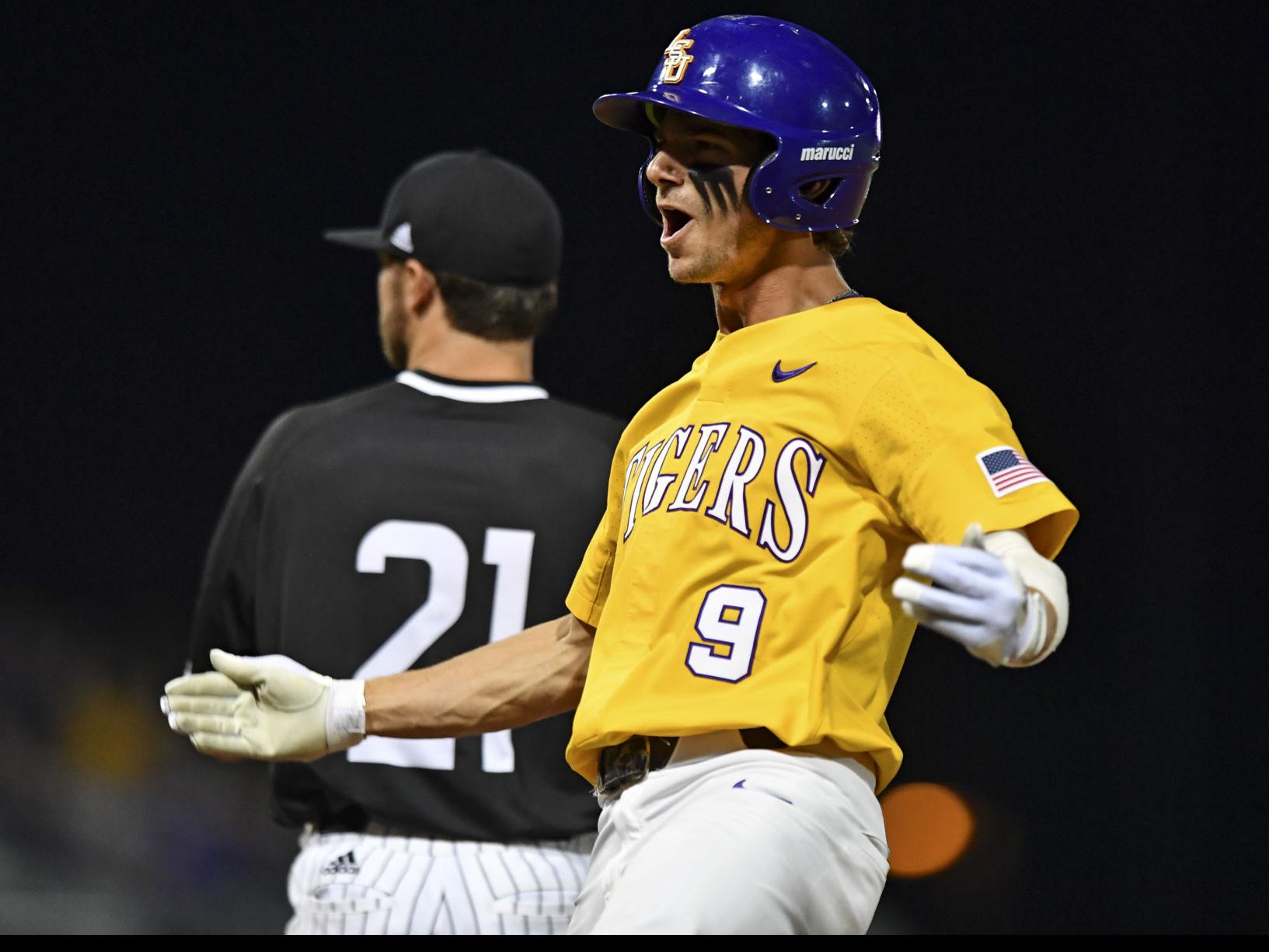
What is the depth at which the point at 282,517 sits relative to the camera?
11.0 feet

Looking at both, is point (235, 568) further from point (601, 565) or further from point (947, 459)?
point (947, 459)

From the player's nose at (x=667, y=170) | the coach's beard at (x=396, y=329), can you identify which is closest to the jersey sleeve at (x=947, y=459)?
the player's nose at (x=667, y=170)

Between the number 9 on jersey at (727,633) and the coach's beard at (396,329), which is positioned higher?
the number 9 on jersey at (727,633)

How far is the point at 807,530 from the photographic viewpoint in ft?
6.91

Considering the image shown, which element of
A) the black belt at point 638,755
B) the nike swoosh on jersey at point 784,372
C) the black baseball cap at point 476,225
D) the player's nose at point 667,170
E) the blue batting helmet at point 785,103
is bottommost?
the black belt at point 638,755

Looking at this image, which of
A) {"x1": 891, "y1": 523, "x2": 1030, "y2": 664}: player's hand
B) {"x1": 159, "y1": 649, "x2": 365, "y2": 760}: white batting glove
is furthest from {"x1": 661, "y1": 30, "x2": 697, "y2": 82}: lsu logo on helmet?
{"x1": 159, "y1": 649, "x2": 365, "y2": 760}: white batting glove

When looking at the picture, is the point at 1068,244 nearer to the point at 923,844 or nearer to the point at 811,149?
the point at 923,844

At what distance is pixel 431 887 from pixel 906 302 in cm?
250

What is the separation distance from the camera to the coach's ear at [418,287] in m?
3.60

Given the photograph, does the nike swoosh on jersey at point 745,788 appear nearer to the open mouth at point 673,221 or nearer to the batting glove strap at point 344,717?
the batting glove strap at point 344,717

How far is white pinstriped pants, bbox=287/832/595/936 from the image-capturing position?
321 cm

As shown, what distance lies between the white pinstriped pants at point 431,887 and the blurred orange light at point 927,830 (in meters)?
2.02

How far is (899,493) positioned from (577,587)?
2.06 ft

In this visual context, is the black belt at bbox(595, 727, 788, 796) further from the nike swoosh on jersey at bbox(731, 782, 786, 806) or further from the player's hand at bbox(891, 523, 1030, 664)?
the player's hand at bbox(891, 523, 1030, 664)
